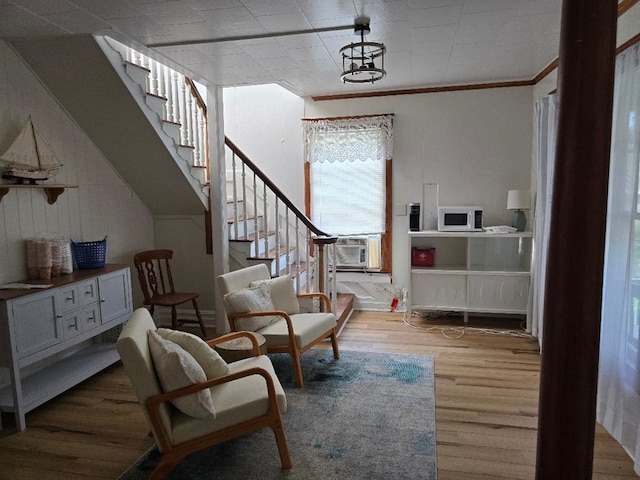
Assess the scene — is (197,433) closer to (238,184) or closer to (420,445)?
(420,445)

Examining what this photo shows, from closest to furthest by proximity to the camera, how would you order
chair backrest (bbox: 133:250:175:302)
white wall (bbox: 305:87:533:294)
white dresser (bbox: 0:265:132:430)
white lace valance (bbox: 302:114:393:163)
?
white dresser (bbox: 0:265:132:430)
chair backrest (bbox: 133:250:175:302)
white wall (bbox: 305:87:533:294)
white lace valance (bbox: 302:114:393:163)

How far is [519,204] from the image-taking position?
4.51 metres

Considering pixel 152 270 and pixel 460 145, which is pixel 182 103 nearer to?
pixel 152 270

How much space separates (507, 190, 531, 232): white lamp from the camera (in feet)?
14.8

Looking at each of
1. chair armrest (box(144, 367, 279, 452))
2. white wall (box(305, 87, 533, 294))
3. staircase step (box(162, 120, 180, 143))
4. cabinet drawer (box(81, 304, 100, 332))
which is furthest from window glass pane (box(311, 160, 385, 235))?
chair armrest (box(144, 367, 279, 452))

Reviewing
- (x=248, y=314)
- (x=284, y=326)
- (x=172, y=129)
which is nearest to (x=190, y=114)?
(x=172, y=129)

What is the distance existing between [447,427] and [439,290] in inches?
84.7

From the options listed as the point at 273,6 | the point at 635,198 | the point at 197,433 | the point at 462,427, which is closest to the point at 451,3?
the point at 273,6

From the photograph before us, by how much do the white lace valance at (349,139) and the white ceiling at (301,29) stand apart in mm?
916

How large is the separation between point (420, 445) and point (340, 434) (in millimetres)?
456

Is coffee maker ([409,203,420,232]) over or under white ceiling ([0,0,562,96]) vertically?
under

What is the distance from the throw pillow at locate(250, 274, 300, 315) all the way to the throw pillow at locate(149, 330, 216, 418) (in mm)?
1570

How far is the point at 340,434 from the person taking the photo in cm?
263

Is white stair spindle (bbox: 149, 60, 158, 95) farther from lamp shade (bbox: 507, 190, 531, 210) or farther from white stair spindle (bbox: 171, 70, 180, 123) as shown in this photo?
lamp shade (bbox: 507, 190, 531, 210)
